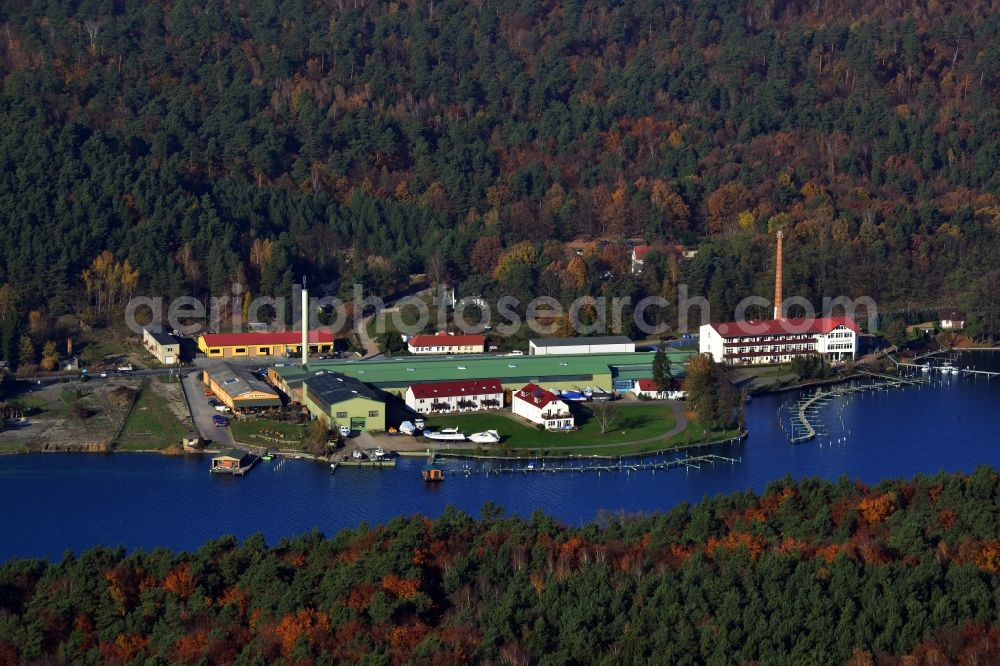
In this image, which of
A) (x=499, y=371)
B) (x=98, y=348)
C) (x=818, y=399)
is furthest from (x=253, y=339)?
(x=818, y=399)

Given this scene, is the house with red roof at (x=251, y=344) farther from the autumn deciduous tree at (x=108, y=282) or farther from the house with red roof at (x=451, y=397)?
the house with red roof at (x=451, y=397)

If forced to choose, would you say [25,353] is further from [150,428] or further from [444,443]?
[444,443]

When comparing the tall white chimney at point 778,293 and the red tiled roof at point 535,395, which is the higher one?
the tall white chimney at point 778,293

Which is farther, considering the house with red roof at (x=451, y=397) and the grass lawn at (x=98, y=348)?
the grass lawn at (x=98, y=348)

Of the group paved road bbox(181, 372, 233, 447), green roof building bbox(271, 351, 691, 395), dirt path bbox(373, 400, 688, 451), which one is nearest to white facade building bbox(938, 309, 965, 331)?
green roof building bbox(271, 351, 691, 395)

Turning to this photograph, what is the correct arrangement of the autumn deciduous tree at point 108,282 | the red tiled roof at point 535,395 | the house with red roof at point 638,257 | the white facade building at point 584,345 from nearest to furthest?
the red tiled roof at point 535,395 < the white facade building at point 584,345 < the autumn deciduous tree at point 108,282 < the house with red roof at point 638,257

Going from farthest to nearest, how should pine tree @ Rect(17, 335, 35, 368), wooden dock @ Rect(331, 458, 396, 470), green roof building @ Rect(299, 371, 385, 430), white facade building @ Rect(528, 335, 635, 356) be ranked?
white facade building @ Rect(528, 335, 635, 356) → pine tree @ Rect(17, 335, 35, 368) → green roof building @ Rect(299, 371, 385, 430) → wooden dock @ Rect(331, 458, 396, 470)

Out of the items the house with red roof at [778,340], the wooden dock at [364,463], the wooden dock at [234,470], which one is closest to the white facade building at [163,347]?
the wooden dock at [234,470]

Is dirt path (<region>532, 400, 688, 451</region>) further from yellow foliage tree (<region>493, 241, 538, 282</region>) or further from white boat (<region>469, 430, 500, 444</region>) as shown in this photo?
yellow foliage tree (<region>493, 241, 538, 282</region>)
